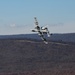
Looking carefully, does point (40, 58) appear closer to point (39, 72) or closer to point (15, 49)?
point (15, 49)

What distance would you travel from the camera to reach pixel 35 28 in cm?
629

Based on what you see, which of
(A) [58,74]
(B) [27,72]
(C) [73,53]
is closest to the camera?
(A) [58,74]

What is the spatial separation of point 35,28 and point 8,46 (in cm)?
8403

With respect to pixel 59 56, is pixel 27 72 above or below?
above

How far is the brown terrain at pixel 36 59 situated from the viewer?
5894cm

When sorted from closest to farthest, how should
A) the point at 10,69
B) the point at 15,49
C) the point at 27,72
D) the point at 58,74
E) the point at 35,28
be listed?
1. the point at 35,28
2. the point at 58,74
3. the point at 27,72
4. the point at 10,69
5. the point at 15,49

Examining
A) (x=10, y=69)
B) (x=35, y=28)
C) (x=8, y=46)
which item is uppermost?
(x=35, y=28)

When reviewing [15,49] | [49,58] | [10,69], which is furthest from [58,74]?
[15,49]

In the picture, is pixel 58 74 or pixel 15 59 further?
pixel 15 59

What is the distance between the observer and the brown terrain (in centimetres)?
5894

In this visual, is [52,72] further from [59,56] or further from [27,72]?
[59,56]

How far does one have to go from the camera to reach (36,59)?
73.1m

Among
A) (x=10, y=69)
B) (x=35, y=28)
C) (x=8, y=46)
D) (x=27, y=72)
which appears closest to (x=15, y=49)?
(x=8, y=46)

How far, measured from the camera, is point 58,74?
5359 centimetres
